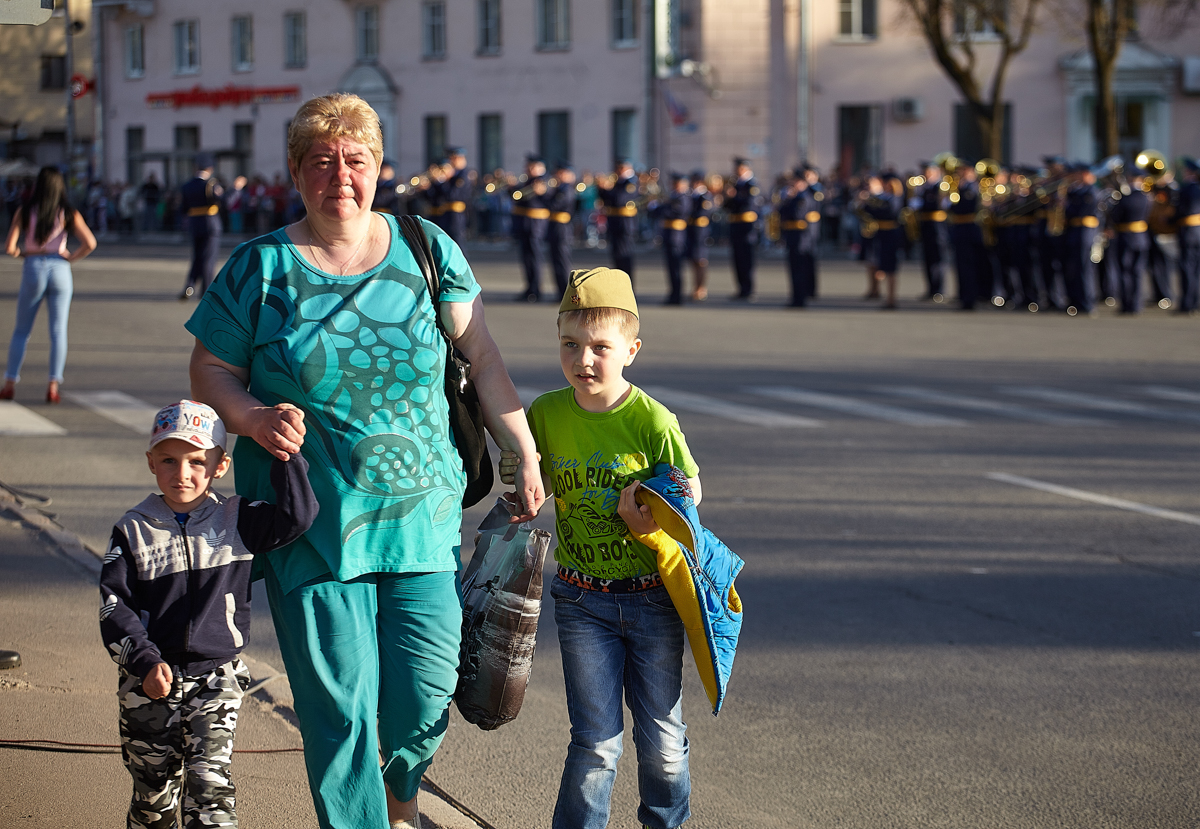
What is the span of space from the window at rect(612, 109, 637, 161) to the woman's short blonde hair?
4139cm

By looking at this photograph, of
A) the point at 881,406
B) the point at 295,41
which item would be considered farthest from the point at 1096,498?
the point at 295,41

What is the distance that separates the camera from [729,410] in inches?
478

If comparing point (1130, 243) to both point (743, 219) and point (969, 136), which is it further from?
point (969, 136)

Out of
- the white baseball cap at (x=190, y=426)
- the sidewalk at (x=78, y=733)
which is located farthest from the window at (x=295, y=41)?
the white baseball cap at (x=190, y=426)

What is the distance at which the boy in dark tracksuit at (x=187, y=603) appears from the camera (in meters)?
3.29

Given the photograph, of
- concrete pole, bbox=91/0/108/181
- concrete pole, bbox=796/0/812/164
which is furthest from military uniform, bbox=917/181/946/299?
concrete pole, bbox=91/0/108/181

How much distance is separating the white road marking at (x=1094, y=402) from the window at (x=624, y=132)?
31.8 m

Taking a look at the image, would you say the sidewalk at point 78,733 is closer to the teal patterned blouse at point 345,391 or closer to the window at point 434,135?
the teal patterned blouse at point 345,391

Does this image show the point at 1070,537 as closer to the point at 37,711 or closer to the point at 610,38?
the point at 37,711

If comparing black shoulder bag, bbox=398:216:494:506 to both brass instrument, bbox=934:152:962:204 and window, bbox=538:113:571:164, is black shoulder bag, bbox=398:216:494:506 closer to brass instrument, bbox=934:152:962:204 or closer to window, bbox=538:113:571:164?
brass instrument, bbox=934:152:962:204

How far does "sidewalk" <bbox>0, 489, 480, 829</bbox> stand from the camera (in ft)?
12.8

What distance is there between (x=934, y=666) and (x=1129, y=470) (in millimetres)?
4588

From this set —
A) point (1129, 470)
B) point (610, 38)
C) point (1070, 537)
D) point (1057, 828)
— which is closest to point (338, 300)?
point (1057, 828)

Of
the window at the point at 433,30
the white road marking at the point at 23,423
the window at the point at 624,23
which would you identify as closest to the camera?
the white road marking at the point at 23,423
